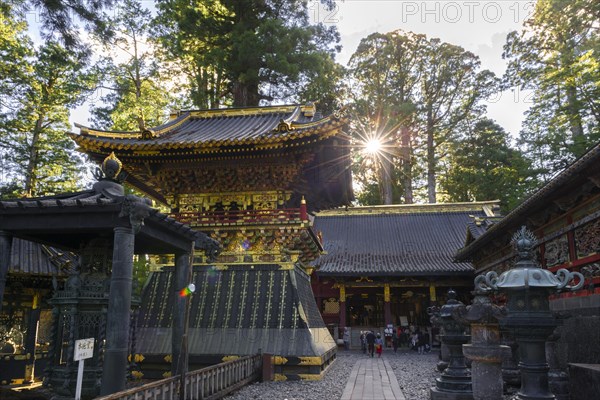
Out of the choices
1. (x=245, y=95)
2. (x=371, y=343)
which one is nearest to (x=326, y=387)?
(x=371, y=343)

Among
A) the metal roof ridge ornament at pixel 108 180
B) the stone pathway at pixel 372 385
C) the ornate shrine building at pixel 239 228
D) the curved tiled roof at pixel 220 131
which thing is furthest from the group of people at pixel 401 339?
the metal roof ridge ornament at pixel 108 180

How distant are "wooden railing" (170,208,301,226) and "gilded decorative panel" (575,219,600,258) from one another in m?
7.32

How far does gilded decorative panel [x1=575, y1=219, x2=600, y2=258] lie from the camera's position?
950 cm

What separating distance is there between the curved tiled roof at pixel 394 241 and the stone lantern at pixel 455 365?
1434 cm

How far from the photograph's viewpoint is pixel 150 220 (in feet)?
23.2

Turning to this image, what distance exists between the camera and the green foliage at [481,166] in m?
34.5

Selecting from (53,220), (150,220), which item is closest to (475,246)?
(150,220)

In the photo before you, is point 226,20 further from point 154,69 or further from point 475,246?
point 475,246

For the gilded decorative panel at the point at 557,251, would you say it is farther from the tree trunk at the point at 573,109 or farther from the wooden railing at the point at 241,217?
the tree trunk at the point at 573,109

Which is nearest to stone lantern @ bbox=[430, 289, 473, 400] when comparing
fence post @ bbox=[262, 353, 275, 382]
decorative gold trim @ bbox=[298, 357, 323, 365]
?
decorative gold trim @ bbox=[298, 357, 323, 365]

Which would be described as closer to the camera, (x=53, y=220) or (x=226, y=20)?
(x=53, y=220)

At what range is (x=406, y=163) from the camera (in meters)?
37.9

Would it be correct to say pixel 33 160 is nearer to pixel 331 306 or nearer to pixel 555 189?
pixel 331 306

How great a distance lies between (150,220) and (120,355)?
213 cm
